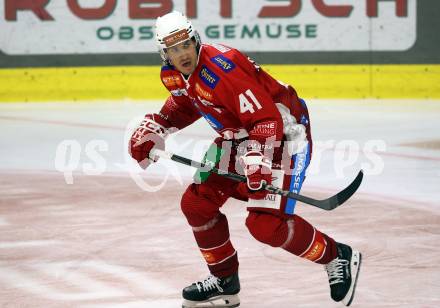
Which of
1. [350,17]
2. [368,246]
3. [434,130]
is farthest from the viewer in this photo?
[350,17]

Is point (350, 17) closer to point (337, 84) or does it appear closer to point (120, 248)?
point (337, 84)

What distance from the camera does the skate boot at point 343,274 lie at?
4.31 metres

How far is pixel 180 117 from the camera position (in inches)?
187

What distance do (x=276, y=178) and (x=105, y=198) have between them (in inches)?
114

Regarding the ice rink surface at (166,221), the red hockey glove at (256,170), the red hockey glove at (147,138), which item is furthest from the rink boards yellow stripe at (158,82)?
the red hockey glove at (256,170)

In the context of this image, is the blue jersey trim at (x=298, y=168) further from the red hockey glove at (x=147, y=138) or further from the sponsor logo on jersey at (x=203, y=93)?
the red hockey glove at (x=147, y=138)

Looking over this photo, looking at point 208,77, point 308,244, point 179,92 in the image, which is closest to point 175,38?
point 208,77

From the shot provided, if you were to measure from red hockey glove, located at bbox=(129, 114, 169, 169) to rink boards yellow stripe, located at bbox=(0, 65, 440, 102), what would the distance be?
8.13 meters

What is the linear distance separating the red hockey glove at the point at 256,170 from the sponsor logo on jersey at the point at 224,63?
35 centimetres

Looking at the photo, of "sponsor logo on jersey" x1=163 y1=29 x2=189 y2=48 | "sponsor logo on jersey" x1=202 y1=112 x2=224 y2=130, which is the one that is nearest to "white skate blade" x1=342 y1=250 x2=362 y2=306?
"sponsor logo on jersey" x1=202 y1=112 x2=224 y2=130

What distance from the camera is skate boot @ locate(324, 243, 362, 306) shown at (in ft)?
14.1

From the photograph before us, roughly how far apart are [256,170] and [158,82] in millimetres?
8878

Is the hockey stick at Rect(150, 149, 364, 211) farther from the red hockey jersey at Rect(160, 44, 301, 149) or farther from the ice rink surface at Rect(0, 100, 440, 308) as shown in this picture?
the ice rink surface at Rect(0, 100, 440, 308)

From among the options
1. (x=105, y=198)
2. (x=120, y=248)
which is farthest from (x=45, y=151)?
(x=120, y=248)
